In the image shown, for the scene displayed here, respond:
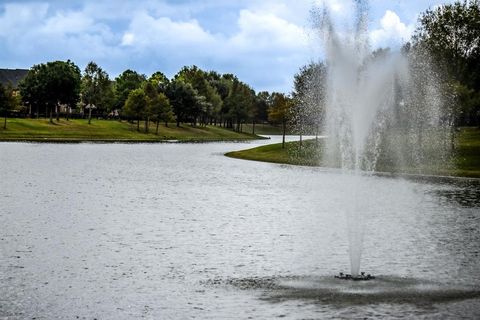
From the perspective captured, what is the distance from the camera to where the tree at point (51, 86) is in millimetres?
165625

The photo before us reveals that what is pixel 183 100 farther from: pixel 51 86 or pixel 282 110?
pixel 282 110

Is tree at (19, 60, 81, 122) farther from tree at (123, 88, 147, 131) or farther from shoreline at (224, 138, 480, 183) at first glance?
shoreline at (224, 138, 480, 183)

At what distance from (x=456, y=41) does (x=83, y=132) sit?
85.0 meters

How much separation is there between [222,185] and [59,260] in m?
27.2

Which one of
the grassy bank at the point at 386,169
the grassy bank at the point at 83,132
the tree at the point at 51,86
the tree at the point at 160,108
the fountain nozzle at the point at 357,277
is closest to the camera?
the fountain nozzle at the point at 357,277

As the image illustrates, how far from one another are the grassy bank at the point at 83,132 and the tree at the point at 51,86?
35.6 ft

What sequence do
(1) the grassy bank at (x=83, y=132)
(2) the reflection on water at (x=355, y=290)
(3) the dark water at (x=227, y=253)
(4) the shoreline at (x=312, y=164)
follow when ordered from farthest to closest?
(1) the grassy bank at (x=83, y=132), (4) the shoreline at (x=312, y=164), (2) the reflection on water at (x=355, y=290), (3) the dark water at (x=227, y=253)

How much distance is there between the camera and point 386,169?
66.9m

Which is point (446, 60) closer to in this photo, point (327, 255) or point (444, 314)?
point (327, 255)

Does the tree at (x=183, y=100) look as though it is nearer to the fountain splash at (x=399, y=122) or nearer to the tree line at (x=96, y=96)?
the tree line at (x=96, y=96)

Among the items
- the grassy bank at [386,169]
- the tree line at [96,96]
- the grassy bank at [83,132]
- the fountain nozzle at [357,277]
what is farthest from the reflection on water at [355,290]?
the tree line at [96,96]

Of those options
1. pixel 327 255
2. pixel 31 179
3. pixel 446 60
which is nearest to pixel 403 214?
pixel 327 255

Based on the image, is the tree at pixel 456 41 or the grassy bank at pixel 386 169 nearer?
the grassy bank at pixel 386 169

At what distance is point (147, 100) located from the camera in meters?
158
